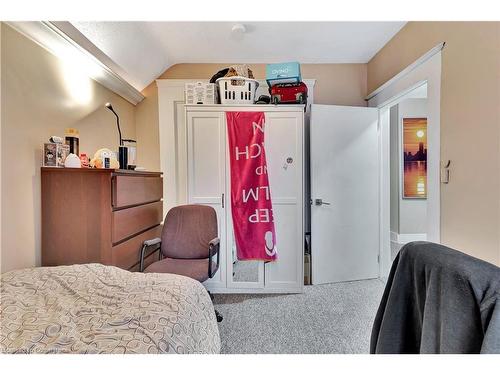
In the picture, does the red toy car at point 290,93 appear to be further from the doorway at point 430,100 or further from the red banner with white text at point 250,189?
the doorway at point 430,100

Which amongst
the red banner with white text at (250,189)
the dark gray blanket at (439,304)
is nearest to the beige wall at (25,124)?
the red banner with white text at (250,189)

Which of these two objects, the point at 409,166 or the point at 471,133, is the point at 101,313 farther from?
the point at 409,166

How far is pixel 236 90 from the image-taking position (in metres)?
2.52

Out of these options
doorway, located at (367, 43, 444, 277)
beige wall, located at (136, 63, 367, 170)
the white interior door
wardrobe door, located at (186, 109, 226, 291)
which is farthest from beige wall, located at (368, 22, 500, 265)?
wardrobe door, located at (186, 109, 226, 291)

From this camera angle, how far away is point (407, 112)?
411cm

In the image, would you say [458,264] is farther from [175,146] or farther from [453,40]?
[175,146]

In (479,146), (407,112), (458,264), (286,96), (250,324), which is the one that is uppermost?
(407,112)

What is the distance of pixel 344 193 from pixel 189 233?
71.1 inches

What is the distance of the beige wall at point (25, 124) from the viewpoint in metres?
1.47

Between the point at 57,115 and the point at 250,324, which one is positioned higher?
the point at 57,115

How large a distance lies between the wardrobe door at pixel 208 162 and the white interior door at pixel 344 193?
1.06 metres

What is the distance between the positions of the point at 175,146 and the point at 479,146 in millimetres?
2927

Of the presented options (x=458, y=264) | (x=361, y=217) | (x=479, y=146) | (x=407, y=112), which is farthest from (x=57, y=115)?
(x=407, y=112)
